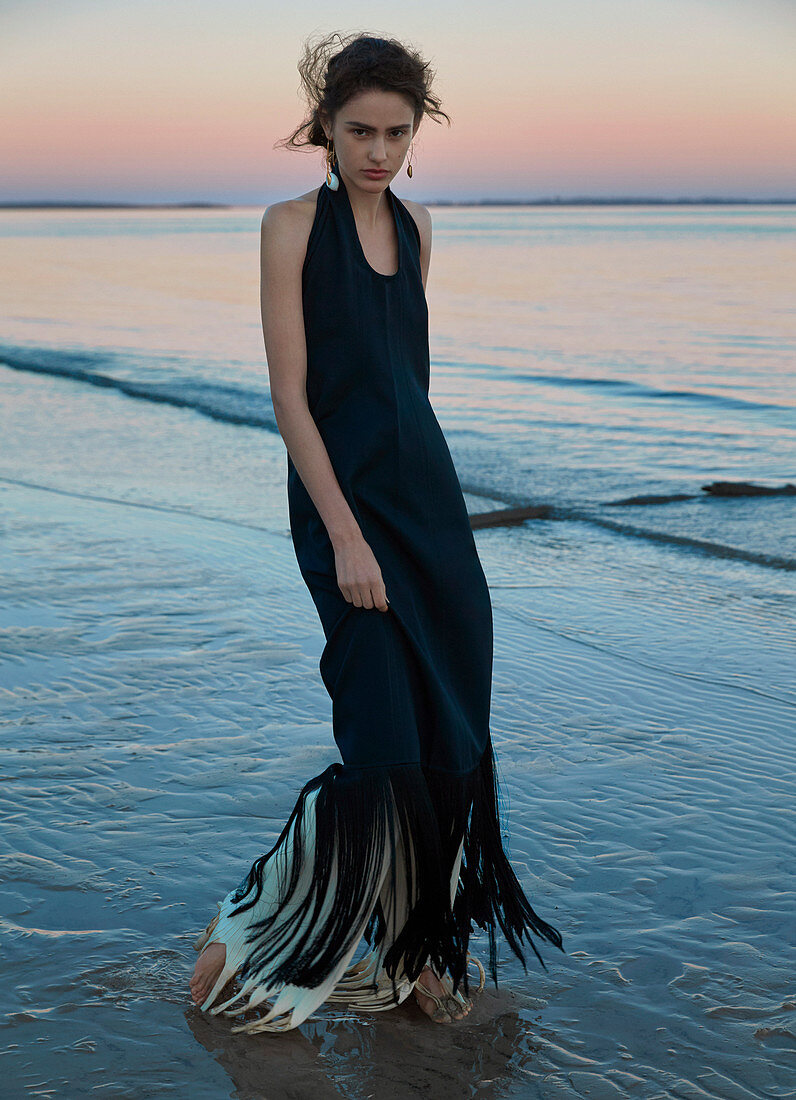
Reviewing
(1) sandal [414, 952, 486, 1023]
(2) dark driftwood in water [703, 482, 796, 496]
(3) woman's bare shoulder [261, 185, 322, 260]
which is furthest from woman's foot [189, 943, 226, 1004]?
(2) dark driftwood in water [703, 482, 796, 496]

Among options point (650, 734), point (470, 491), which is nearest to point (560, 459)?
point (470, 491)

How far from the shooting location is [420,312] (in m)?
2.51

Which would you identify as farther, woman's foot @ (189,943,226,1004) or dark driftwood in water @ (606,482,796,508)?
dark driftwood in water @ (606,482,796,508)

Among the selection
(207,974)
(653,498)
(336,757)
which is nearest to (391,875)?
(207,974)

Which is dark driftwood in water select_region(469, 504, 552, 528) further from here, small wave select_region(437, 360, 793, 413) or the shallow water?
small wave select_region(437, 360, 793, 413)

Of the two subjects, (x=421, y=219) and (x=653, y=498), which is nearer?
(x=421, y=219)

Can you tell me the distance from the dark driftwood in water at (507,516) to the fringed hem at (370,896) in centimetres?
A: 533

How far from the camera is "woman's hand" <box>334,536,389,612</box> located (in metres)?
2.33

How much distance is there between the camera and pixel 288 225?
2.32 m

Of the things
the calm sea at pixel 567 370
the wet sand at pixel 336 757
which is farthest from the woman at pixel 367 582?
the calm sea at pixel 567 370

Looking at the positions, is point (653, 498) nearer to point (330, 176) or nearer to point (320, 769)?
point (320, 769)

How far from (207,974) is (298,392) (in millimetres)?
1273

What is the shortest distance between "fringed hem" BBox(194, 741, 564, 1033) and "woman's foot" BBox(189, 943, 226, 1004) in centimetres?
3

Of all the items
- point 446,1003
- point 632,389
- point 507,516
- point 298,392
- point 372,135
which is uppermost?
point 372,135
